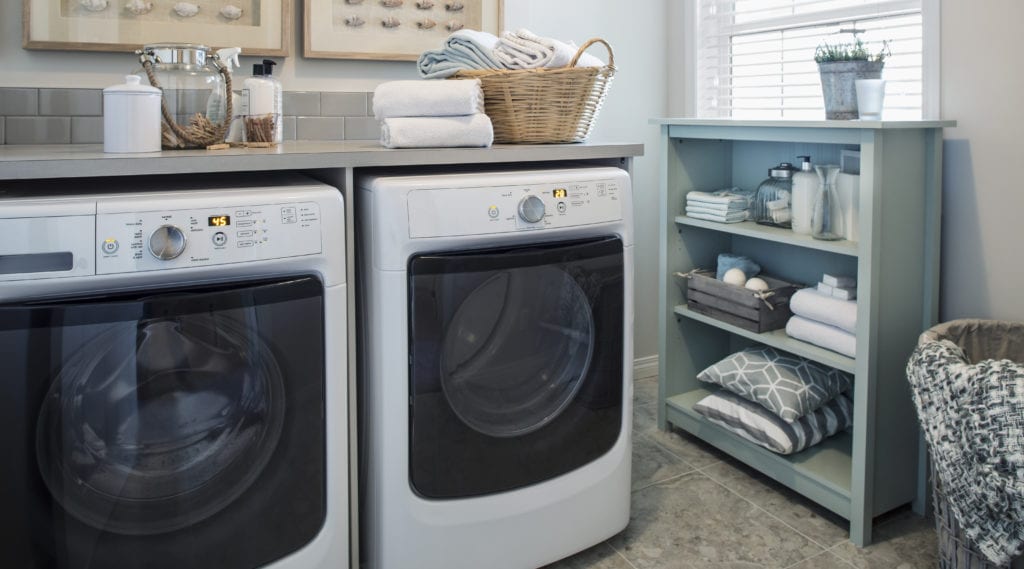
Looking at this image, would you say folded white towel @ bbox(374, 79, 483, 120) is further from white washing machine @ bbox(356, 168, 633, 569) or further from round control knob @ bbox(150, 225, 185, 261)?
round control knob @ bbox(150, 225, 185, 261)

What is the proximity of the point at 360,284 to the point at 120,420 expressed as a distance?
0.53m

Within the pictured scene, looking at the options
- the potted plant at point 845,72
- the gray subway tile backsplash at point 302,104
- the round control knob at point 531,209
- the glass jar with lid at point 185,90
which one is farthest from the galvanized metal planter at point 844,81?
the glass jar with lid at point 185,90

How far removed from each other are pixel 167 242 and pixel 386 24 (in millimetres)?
1289

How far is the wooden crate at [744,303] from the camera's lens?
2334mm

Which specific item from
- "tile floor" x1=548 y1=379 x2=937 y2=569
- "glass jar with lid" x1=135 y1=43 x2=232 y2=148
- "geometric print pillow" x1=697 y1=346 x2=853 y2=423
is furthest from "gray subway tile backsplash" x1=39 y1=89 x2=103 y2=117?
"geometric print pillow" x1=697 y1=346 x2=853 y2=423

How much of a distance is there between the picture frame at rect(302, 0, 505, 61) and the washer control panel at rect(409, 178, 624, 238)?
90 centimetres

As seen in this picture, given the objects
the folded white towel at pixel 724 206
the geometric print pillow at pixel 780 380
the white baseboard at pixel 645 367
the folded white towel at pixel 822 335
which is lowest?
the white baseboard at pixel 645 367

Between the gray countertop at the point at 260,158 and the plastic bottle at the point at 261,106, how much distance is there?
4.4 inches

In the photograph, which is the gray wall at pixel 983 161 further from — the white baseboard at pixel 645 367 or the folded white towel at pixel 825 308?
the white baseboard at pixel 645 367

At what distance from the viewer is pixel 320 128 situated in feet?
7.79

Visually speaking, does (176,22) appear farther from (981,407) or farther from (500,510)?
(981,407)

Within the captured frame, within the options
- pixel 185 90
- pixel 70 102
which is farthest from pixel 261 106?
pixel 70 102

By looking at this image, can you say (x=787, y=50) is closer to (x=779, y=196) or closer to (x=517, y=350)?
(x=779, y=196)

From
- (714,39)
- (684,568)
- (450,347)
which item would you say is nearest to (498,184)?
(450,347)
